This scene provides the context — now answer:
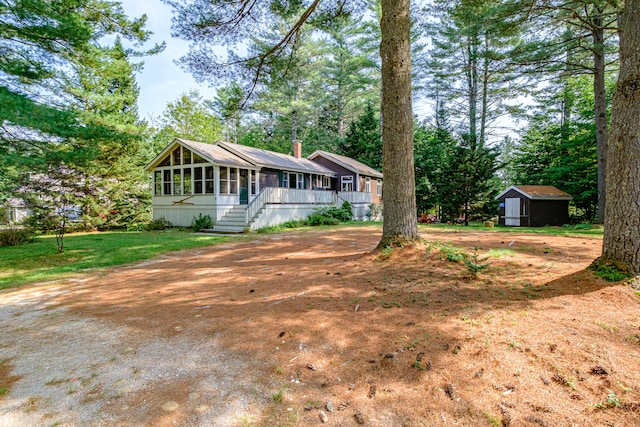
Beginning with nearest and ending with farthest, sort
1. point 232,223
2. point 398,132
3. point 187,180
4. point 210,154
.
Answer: point 398,132
point 232,223
point 210,154
point 187,180

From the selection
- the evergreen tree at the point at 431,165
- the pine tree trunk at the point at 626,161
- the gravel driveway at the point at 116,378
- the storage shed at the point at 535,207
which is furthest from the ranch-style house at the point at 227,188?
the pine tree trunk at the point at 626,161

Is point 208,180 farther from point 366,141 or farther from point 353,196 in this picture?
point 366,141

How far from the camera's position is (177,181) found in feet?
55.3

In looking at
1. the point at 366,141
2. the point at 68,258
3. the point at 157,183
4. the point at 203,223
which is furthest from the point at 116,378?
the point at 366,141

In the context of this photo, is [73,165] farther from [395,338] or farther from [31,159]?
[395,338]

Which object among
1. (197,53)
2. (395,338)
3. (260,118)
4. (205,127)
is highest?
(260,118)

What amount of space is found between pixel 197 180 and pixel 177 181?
1.65 m

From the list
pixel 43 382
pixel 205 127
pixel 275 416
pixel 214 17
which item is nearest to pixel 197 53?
pixel 214 17

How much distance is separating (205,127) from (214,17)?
21.9 m

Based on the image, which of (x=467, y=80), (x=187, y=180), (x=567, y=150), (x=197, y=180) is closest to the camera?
(x=197, y=180)

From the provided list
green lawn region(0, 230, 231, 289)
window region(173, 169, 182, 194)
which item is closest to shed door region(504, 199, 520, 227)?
green lawn region(0, 230, 231, 289)

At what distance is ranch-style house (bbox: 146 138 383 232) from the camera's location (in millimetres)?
14992

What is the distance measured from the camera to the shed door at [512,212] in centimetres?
1697

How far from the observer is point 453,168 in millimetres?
19750
